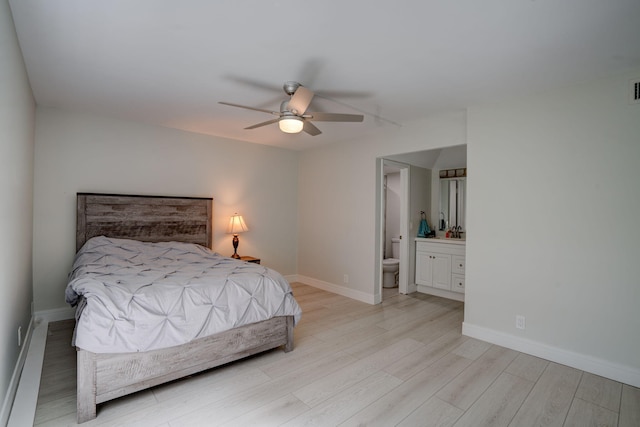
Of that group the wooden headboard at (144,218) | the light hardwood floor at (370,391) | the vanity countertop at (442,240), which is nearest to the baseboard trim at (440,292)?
the vanity countertop at (442,240)

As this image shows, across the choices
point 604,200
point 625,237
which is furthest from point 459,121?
point 625,237

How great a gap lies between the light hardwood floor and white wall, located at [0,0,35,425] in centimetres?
38

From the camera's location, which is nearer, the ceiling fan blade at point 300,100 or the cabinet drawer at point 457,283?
the ceiling fan blade at point 300,100

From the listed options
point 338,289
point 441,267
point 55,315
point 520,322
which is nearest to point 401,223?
point 441,267

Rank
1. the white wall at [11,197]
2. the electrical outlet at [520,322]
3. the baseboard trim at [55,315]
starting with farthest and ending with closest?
the baseboard trim at [55,315], the electrical outlet at [520,322], the white wall at [11,197]

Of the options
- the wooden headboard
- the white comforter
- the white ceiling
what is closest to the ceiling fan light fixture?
the white ceiling

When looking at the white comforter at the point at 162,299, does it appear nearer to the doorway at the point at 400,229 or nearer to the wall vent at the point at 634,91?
the doorway at the point at 400,229

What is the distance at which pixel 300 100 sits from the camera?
246 cm

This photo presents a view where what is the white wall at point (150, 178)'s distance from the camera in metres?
3.54

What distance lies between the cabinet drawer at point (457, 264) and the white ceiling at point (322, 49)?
2.17 m

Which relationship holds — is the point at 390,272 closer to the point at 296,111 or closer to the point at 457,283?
→ the point at 457,283

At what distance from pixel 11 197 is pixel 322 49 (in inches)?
90.0

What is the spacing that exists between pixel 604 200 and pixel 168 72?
366 centimetres

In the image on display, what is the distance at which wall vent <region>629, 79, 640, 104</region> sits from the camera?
7.90ft
